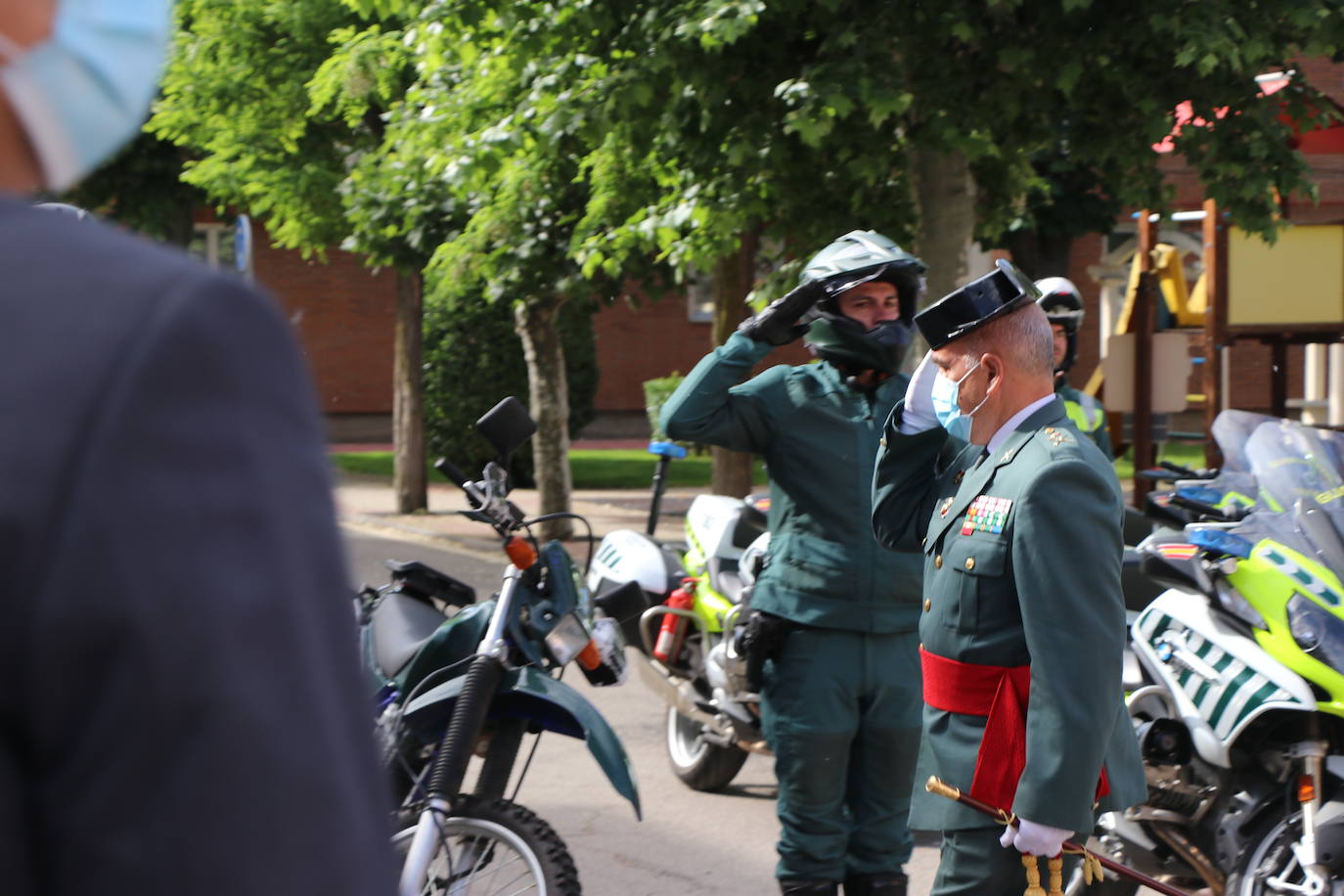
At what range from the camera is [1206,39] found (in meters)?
7.57

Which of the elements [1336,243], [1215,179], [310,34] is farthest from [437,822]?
[310,34]

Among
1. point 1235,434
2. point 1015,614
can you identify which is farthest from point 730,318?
point 1015,614

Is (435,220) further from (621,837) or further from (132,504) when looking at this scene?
(132,504)

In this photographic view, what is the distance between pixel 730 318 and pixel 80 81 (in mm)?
11930

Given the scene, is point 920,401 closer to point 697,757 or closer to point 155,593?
point 155,593

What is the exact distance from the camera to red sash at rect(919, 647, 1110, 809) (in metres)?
3.08

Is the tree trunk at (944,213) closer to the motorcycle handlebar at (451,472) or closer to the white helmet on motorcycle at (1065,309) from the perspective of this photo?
the white helmet on motorcycle at (1065,309)

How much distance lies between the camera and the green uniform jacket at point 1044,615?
2.95 meters

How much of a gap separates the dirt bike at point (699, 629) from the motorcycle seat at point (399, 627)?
1.47 m

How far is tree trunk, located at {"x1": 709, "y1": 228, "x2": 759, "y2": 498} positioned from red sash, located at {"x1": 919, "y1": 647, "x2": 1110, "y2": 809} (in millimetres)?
9263

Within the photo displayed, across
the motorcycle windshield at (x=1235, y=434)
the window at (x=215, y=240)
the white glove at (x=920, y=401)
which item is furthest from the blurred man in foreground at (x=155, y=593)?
the window at (x=215, y=240)

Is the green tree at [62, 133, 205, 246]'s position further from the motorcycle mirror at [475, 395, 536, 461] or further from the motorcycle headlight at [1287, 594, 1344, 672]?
the motorcycle headlight at [1287, 594, 1344, 672]

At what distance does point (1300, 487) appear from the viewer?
4758mm

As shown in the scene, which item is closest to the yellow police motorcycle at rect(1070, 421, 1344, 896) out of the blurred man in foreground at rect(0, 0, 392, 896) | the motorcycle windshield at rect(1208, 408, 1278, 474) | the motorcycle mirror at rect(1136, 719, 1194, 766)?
the motorcycle mirror at rect(1136, 719, 1194, 766)
